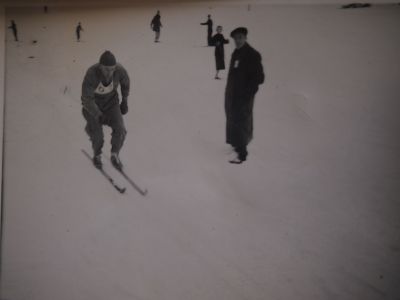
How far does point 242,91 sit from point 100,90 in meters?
0.61

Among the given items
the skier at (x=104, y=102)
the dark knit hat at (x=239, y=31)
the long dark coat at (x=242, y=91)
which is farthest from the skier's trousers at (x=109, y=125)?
the dark knit hat at (x=239, y=31)

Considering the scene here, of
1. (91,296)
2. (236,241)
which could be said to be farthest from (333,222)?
(91,296)

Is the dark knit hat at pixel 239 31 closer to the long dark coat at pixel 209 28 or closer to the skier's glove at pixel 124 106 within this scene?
the long dark coat at pixel 209 28

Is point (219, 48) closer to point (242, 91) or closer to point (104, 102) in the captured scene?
point (242, 91)

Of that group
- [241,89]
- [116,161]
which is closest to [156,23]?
[241,89]

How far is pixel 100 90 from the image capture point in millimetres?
1563

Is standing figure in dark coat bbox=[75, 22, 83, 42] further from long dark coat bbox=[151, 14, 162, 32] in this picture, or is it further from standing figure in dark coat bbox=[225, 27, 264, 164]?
standing figure in dark coat bbox=[225, 27, 264, 164]

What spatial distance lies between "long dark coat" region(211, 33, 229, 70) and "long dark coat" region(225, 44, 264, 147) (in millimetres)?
42

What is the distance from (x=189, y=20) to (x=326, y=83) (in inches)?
25.0

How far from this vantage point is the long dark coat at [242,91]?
1488 millimetres

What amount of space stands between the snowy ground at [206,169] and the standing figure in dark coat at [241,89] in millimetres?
37

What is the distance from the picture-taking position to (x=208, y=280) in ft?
4.68

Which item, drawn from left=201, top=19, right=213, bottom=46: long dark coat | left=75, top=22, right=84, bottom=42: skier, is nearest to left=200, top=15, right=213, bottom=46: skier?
left=201, top=19, right=213, bottom=46: long dark coat

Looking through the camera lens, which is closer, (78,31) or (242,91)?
(242,91)
